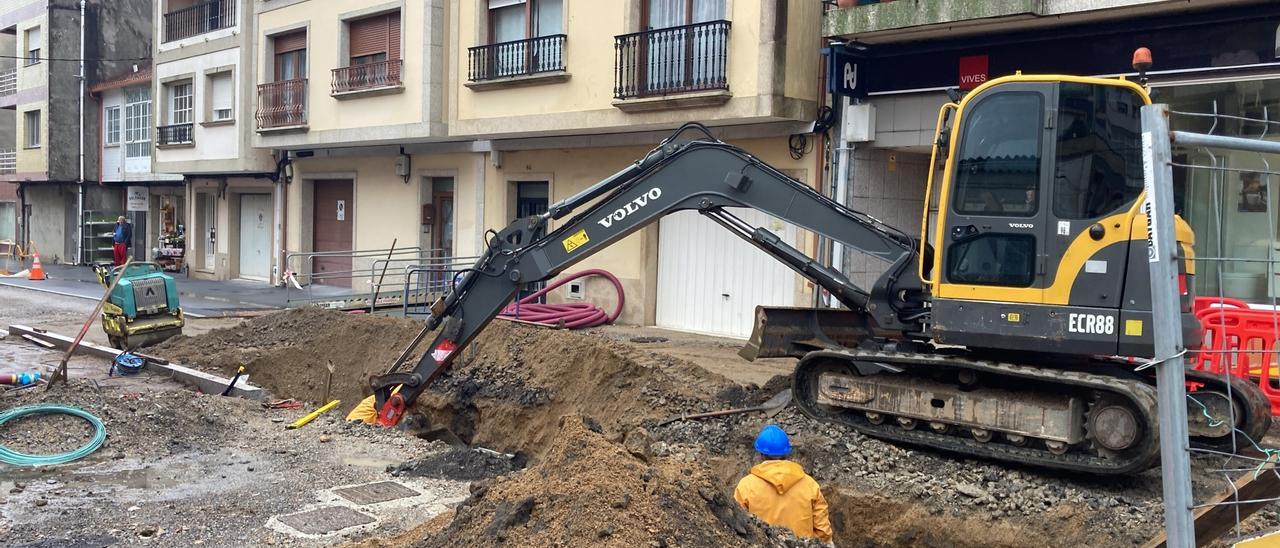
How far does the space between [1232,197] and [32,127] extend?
3532 centimetres

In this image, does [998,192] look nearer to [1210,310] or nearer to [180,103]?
[1210,310]

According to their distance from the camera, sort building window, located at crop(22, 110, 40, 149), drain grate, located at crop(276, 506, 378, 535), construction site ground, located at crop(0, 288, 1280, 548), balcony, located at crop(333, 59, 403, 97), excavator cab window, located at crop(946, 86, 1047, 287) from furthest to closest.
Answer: building window, located at crop(22, 110, 40, 149) < balcony, located at crop(333, 59, 403, 97) < excavator cab window, located at crop(946, 86, 1047, 287) < drain grate, located at crop(276, 506, 378, 535) < construction site ground, located at crop(0, 288, 1280, 548)

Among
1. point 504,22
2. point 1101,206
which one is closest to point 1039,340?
point 1101,206

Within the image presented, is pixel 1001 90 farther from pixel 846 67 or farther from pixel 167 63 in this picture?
pixel 167 63

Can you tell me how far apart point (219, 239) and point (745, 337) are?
16.5 meters

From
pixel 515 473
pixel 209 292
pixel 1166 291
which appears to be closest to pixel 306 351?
pixel 515 473

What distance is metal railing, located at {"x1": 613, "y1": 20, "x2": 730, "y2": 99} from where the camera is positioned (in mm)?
13336

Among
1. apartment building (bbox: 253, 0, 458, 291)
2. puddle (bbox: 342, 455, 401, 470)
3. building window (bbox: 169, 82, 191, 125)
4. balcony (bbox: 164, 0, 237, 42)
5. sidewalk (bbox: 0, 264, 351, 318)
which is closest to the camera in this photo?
puddle (bbox: 342, 455, 401, 470)

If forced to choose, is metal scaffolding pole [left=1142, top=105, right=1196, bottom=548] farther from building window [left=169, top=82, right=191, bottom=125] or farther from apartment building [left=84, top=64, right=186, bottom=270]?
apartment building [left=84, top=64, right=186, bottom=270]

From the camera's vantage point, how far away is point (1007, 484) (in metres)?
7.08

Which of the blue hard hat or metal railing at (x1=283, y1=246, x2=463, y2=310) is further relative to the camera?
metal railing at (x1=283, y1=246, x2=463, y2=310)

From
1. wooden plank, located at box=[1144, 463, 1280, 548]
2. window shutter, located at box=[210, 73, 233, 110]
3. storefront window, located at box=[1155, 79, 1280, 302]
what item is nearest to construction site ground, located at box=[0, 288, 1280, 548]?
storefront window, located at box=[1155, 79, 1280, 302]

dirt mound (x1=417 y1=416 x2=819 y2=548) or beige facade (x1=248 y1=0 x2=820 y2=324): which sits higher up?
beige facade (x1=248 y1=0 x2=820 y2=324)

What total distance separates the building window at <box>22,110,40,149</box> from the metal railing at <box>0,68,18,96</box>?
1.54 meters
